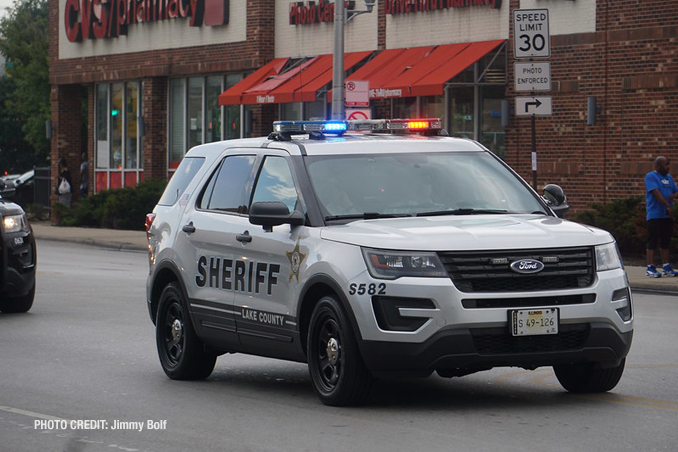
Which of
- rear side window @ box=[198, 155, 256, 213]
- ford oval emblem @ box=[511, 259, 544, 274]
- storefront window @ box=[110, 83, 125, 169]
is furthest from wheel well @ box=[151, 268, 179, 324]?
storefront window @ box=[110, 83, 125, 169]

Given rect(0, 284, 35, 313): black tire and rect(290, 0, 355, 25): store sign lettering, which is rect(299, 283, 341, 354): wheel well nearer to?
rect(0, 284, 35, 313): black tire

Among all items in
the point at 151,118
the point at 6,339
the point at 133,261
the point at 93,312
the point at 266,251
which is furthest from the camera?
the point at 151,118

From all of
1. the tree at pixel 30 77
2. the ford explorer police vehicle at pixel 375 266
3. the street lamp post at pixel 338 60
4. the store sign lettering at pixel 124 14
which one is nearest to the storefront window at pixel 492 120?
the street lamp post at pixel 338 60

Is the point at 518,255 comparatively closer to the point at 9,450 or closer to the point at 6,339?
the point at 9,450

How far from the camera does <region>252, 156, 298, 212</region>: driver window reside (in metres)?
9.66

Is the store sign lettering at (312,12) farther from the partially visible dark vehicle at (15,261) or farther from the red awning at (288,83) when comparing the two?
the partially visible dark vehicle at (15,261)

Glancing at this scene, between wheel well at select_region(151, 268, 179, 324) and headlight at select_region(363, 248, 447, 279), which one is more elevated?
headlight at select_region(363, 248, 447, 279)

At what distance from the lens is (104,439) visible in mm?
7945

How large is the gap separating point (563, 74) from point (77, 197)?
23.2m

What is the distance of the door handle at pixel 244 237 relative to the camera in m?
9.73

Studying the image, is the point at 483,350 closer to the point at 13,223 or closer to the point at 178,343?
the point at 178,343

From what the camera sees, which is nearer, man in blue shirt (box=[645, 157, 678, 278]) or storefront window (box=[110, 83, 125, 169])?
man in blue shirt (box=[645, 157, 678, 278])

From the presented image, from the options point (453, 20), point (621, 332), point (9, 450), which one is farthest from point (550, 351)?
point (453, 20)

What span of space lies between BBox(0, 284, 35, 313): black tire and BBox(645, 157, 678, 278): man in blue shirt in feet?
29.9
